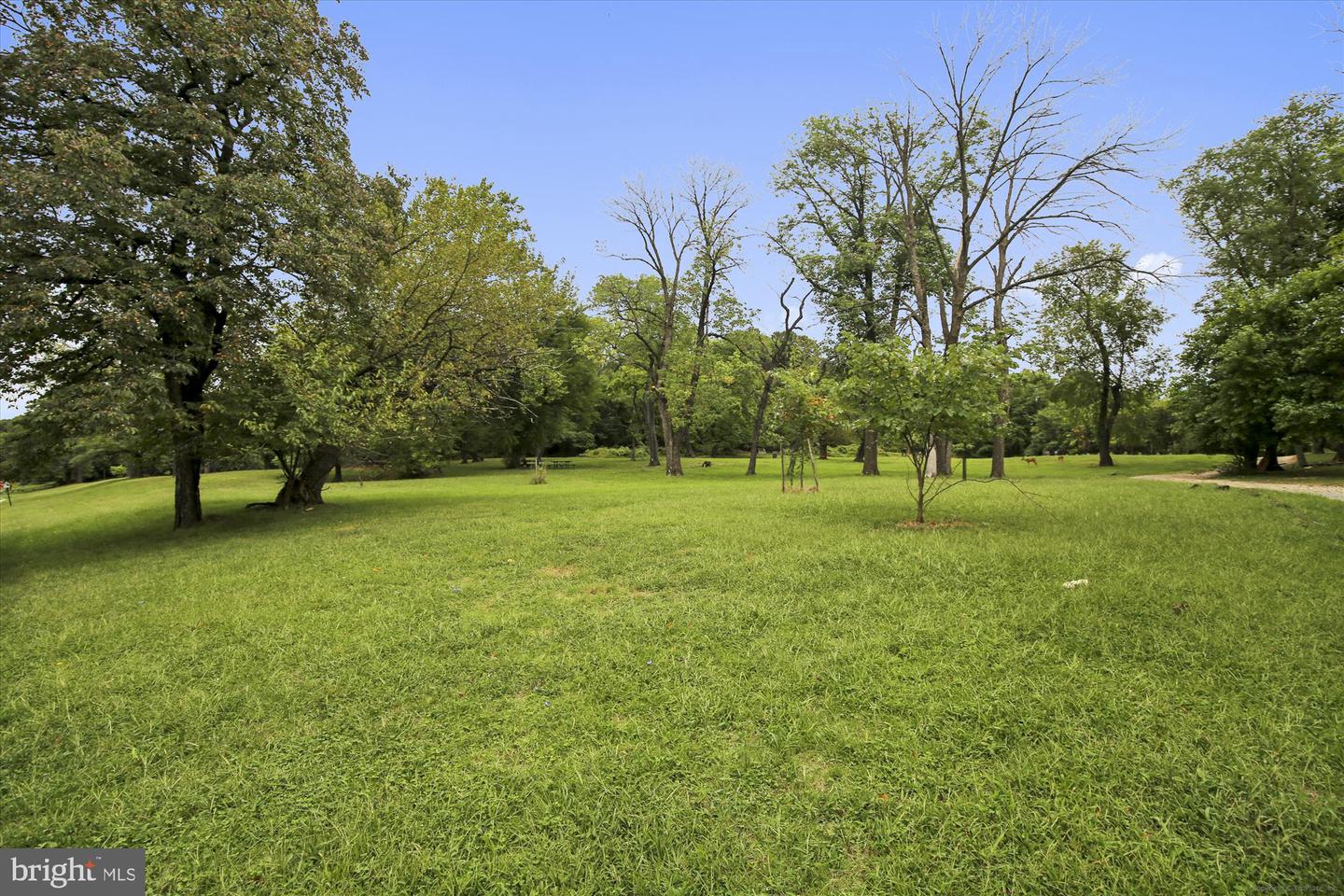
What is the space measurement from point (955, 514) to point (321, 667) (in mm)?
9075

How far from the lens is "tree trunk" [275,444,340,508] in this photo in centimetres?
1391

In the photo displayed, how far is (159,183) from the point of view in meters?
9.27

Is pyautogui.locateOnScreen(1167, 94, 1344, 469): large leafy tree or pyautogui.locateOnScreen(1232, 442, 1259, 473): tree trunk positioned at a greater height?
pyautogui.locateOnScreen(1167, 94, 1344, 469): large leafy tree

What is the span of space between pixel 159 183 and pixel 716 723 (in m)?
12.3

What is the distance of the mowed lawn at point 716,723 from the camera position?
7.18 feet

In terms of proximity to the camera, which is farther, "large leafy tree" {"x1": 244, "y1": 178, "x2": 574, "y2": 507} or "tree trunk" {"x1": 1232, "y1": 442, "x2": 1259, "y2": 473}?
"tree trunk" {"x1": 1232, "y1": 442, "x2": 1259, "y2": 473}

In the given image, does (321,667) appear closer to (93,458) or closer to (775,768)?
(775,768)

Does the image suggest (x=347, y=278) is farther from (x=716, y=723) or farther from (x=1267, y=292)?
(x=1267, y=292)

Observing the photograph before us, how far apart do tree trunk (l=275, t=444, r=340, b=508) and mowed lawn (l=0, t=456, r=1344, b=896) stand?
24.5 feet

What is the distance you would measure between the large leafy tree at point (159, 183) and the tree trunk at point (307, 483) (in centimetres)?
305

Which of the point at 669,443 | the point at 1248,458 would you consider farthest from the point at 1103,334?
the point at 669,443

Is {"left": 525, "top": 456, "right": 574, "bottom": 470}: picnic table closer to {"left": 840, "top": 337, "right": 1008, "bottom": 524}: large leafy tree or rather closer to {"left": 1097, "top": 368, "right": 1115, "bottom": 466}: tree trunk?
{"left": 840, "top": 337, "right": 1008, "bottom": 524}: large leafy tree

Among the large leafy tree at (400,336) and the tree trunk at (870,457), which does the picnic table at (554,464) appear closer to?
the large leafy tree at (400,336)

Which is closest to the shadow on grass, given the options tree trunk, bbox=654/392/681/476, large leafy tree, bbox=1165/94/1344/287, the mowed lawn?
the mowed lawn
